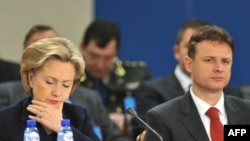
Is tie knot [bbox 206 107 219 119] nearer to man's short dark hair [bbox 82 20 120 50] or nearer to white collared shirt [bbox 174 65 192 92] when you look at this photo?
white collared shirt [bbox 174 65 192 92]

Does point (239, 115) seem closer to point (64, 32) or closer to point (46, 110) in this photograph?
point (46, 110)

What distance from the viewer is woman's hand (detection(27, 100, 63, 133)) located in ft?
12.3

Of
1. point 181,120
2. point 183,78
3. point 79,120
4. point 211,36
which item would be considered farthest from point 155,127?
point 183,78

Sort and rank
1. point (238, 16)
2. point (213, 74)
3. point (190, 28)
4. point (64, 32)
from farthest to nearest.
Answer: point (64, 32), point (238, 16), point (190, 28), point (213, 74)

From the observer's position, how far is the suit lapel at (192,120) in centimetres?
398

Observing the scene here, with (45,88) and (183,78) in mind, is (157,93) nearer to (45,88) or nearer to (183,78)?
(183,78)

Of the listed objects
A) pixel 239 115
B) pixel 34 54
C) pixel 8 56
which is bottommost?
pixel 8 56

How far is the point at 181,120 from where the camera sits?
4016 mm

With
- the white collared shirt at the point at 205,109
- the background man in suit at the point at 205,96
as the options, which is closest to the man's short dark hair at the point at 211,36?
the background man in suit at the point at 205,96

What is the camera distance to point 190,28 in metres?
5.66

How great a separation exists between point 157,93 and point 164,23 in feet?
9.41

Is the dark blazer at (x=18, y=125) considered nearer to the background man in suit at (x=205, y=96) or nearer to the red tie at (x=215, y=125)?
the background man in suit at (x=205, y=96)

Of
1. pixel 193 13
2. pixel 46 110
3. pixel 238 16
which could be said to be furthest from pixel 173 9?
pixel 46 110

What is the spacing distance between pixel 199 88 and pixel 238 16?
364cm
